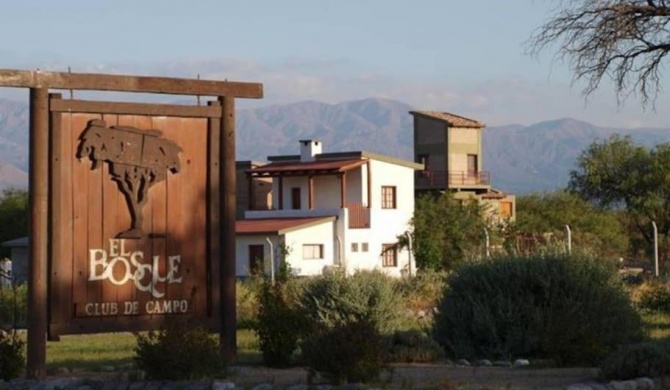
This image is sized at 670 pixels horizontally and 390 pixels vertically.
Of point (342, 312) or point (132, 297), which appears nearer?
point (132, 297)

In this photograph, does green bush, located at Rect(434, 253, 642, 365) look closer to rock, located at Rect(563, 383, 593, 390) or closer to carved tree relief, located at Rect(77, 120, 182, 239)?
rock, located at Rect(563, 383, 593, 390)

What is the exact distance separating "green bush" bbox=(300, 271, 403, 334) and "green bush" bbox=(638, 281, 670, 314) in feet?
32.8

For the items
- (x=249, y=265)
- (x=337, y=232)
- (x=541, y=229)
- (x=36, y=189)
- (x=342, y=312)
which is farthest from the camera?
(x=541, y=229)

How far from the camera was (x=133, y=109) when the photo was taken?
18.2 meters

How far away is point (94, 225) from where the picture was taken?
17.9 metres

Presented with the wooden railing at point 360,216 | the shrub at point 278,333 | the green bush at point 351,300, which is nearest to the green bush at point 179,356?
the shrub at point 278,333

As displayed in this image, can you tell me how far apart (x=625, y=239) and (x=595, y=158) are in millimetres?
6120

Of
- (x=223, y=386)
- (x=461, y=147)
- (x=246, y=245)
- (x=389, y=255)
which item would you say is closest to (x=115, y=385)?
(x=223, y=386)

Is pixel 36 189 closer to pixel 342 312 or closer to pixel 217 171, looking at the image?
pixel 217 171

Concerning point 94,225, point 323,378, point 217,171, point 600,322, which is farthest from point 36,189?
point 600,322

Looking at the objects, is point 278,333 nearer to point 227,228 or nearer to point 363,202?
point 227,228

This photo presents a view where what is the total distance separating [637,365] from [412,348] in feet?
15.8

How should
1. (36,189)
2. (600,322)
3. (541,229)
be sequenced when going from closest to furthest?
(36,189)
(600,322)
(541,229)

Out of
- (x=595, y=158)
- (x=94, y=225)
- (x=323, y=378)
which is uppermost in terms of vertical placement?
(x=595, y=158)
